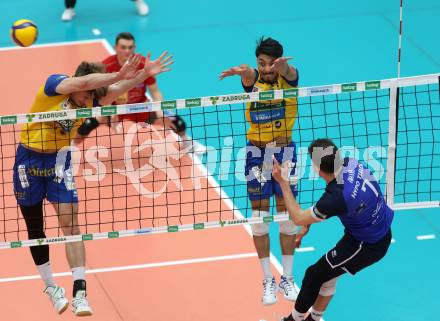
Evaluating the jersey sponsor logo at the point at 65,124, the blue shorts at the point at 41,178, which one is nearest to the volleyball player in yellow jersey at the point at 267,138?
the jersey sponsor logo at the point at 65,124

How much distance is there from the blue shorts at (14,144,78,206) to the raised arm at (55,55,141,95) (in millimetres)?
925

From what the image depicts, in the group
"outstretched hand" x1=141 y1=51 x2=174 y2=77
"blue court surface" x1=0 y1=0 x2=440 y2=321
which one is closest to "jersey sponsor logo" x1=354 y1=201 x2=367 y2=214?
"outstretched hand" x1=141 y1=51 x2=174 y2=77

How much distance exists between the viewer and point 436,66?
60.4 feet

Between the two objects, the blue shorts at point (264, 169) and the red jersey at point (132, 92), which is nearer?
the blue shorts at point (264, 169)

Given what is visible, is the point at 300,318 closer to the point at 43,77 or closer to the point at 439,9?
the point at 43,77

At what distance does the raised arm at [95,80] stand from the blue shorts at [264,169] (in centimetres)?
198

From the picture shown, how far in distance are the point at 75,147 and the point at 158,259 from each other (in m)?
3.30

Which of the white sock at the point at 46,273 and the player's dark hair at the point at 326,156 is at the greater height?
the player's dark hair at the point at 326,156

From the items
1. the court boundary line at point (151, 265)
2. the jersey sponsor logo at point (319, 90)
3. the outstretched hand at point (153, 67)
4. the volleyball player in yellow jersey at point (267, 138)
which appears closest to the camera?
the outstretched hand at point (153, 67)

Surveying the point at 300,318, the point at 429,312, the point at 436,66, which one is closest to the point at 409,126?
the point at 436,66

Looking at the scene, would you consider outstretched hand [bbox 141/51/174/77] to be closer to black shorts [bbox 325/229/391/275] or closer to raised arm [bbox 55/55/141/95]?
raised arm [bbox 55/55/141/95]

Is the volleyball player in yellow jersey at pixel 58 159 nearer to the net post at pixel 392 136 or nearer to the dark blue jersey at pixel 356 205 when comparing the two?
the dark blue jersey at pixel 356 205

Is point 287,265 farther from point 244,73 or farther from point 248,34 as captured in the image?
point 248,34

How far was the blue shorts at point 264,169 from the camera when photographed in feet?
37.9
